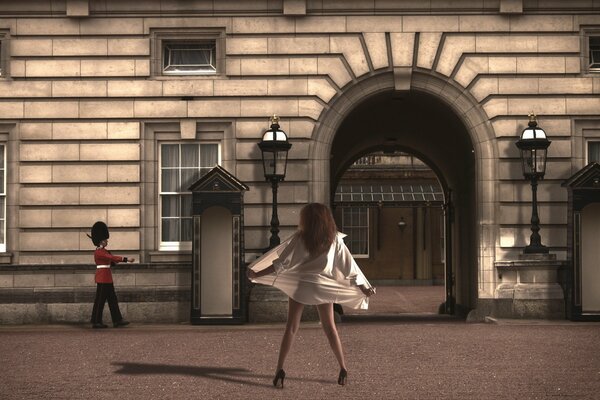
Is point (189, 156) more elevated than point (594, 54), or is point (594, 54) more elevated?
point (594, 54)

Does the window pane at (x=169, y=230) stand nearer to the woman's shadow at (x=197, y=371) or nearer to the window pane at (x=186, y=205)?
the window pane at (x=186, y=205)

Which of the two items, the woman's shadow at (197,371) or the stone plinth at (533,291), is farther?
the stone plinth at (533,291)

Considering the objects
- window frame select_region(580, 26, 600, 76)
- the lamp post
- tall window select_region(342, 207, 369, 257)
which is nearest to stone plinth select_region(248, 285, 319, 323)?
the lamp post

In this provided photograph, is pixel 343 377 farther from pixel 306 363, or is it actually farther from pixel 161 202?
pixel 161 202

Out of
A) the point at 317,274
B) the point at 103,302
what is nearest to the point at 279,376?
the point at 317,274

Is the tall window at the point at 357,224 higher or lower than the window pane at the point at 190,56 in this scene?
lower

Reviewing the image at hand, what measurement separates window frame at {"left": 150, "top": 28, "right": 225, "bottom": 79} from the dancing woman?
892 cm

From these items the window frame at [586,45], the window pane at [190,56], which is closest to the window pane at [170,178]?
the window pane at [190,56]

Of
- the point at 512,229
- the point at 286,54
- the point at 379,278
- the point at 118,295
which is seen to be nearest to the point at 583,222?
the point at 512,229

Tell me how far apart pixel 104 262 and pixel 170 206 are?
196 cm

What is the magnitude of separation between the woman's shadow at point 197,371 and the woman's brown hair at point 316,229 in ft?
4.26

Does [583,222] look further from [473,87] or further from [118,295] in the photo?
[118,295]

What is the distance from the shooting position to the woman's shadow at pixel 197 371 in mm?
11172

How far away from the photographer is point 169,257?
1902 centimetres
